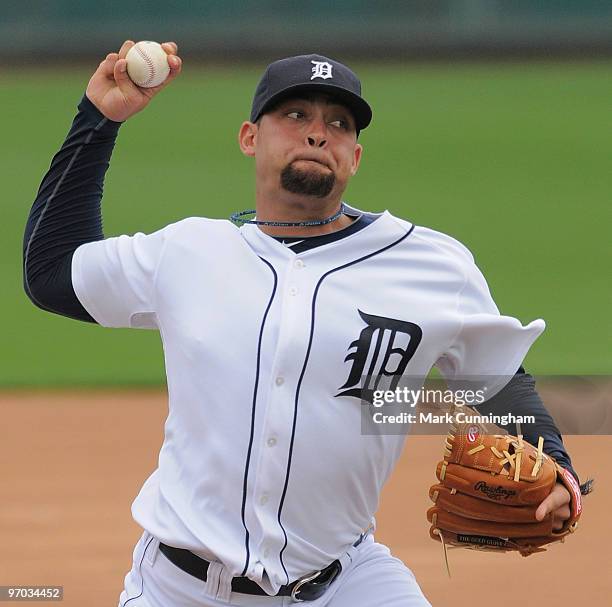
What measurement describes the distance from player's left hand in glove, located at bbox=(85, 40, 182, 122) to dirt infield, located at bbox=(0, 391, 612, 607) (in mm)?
2786

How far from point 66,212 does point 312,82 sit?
2.15 feet

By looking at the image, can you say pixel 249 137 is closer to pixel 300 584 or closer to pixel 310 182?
pixel 310 182

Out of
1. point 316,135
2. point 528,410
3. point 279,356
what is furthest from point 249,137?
point 528,410

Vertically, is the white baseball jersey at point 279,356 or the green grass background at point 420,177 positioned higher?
the white baseball jersey at point 279,356

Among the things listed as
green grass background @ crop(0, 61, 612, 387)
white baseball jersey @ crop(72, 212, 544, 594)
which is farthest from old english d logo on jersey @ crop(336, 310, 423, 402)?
green grass background @ crop(0, 61, 612, 387)

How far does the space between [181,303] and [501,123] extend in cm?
1905

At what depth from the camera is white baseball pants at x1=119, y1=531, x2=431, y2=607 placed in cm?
277

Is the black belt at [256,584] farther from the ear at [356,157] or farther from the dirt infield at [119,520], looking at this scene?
the dirt infield at [119,520]

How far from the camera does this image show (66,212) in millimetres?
2926

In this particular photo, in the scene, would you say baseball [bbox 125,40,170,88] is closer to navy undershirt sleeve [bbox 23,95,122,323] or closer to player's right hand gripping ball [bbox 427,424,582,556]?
navy undershirt sleeve [bbox 23,95,122,323]

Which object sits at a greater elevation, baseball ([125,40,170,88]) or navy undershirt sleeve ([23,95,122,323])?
baseball ([125,40,170,88])

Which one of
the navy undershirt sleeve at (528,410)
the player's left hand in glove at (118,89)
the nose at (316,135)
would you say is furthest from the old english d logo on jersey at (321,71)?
the navy undershirt sleeve at (528,410)

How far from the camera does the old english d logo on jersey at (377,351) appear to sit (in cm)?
272

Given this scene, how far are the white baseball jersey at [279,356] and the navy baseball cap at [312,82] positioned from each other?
293mm
